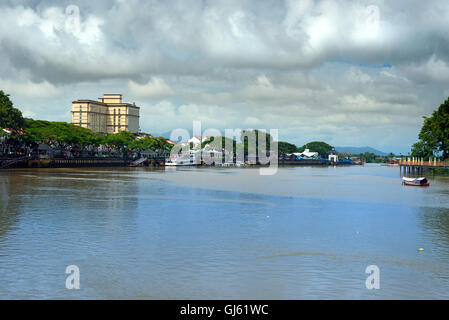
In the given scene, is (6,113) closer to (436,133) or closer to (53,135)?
(53,135)

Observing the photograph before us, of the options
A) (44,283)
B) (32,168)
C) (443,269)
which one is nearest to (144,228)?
(44,283)

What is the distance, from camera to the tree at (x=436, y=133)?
94750 millimetres

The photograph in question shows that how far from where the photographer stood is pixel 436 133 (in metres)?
99.8

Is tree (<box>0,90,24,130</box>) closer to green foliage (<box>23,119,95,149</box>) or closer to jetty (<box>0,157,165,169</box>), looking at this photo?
jetty (<box>0,157,165,169</box>)

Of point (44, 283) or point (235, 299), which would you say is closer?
point (235, 299)

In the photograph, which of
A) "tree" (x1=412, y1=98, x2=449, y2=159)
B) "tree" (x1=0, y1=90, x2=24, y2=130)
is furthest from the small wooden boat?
"tree" (x1=0, y1=90, x2=24, y2=130)

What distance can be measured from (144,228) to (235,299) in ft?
42.5

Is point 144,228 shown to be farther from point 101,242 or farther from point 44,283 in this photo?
point 44,283

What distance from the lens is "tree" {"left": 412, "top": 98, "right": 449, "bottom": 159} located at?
9475cm

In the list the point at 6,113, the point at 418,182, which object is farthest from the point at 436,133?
the point at 6,113

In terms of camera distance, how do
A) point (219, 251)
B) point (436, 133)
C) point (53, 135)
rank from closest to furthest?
point (219, 251), point (436, 133), point (53, 135)

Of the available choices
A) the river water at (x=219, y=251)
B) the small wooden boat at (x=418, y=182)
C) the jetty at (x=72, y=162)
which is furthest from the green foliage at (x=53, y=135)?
the small wooden boat at (x=418, y=182)

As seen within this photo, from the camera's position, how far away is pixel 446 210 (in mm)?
37000
